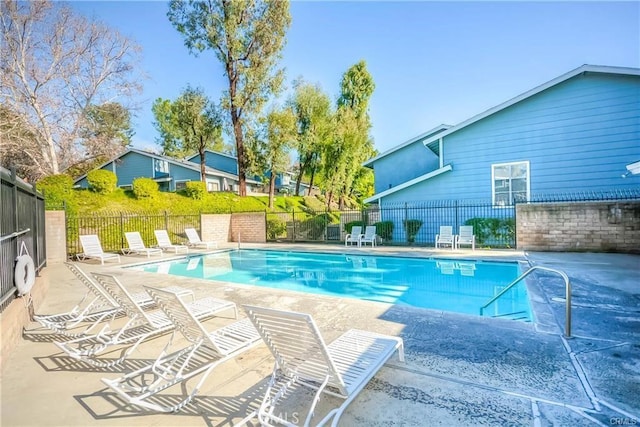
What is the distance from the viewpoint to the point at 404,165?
20.1m

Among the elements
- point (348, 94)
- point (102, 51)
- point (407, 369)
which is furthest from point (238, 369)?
point (348, 94)

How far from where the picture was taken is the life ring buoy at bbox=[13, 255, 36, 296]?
4414 millimetres

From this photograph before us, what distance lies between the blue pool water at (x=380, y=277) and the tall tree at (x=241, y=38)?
13.7 metres

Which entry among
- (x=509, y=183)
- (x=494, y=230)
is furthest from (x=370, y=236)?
(x=509, y=183)

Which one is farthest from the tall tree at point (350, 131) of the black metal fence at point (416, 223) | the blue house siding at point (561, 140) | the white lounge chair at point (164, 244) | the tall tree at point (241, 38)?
the white lounge chair at point (164, 244)

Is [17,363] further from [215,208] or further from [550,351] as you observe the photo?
[215,208]

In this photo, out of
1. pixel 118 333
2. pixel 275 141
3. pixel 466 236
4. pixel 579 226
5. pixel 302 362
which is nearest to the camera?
pixel 302 362

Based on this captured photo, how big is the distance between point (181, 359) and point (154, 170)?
2834cm

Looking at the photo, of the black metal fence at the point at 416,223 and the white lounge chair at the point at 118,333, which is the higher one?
the black metal fence at the point at 416,223

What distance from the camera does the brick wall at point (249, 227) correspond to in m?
19.0

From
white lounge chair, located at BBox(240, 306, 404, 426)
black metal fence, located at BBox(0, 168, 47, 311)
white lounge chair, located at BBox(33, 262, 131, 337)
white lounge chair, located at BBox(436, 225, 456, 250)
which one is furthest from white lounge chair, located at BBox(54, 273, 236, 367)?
white lounge chair, located at BBox(436, 225, 456, 250)

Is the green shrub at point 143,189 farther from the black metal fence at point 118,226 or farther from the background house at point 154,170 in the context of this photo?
the background house at point 154,170

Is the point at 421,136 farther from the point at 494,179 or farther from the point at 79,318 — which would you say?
the point at 79,318

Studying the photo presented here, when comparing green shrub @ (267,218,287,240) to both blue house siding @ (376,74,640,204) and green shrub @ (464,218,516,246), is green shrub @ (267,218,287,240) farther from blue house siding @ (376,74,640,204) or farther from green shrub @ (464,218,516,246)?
green shrub @ (464,218,516,246)
